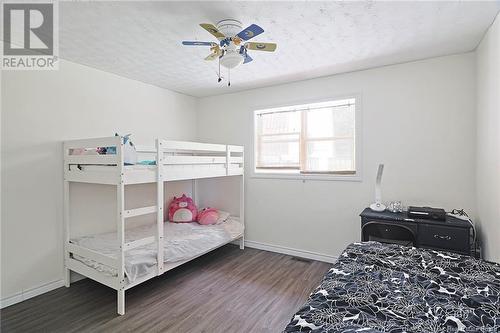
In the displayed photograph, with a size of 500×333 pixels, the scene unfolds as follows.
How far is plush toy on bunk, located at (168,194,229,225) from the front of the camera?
3.68 meters

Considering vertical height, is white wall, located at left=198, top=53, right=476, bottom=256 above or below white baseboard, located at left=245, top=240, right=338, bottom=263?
above

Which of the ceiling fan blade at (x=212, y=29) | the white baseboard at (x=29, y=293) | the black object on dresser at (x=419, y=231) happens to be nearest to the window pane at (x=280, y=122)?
the black object on dresser at (x=419, y=231)

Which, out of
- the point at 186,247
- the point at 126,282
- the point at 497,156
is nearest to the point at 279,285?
the point at 186,247

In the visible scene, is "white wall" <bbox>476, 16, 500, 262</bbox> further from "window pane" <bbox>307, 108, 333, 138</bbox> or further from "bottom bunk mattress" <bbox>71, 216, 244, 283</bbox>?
"bottom bunk mattress" <bbox>71, 216, 244, 283</bbox>

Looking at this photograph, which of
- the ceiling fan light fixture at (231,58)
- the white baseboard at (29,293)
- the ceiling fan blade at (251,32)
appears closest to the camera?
the ceiling fan blade at (251,32)

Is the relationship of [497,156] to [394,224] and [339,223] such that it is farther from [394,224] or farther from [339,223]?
[339,223]

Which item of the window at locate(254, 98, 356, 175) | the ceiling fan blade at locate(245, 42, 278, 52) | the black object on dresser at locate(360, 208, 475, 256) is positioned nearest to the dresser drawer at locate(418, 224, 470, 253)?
the black object on dresser at locate(360, 208, 475, 256)

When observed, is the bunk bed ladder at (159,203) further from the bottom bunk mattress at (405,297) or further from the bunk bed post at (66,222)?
the bottom bunk mattress at (405,297)

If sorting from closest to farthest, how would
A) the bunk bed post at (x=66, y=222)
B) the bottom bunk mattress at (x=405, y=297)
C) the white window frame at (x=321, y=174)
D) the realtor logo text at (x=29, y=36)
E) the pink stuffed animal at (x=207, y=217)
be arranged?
the bottom bunk mattress at (x=405, y=297)
the realtor logo text at (x=29, y=36)
the bunk bed post at (x=66, y=222)
the white window frame at (x=321, y=174)
the pink stuffed animal at (x=207, y=217)

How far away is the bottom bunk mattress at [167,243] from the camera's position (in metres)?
2.37

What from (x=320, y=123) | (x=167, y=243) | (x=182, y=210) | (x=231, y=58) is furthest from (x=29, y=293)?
(x=320, y=123)

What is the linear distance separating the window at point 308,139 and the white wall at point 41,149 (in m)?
2.03

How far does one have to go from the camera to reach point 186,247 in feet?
9.37

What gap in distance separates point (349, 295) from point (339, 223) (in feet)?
6.63
